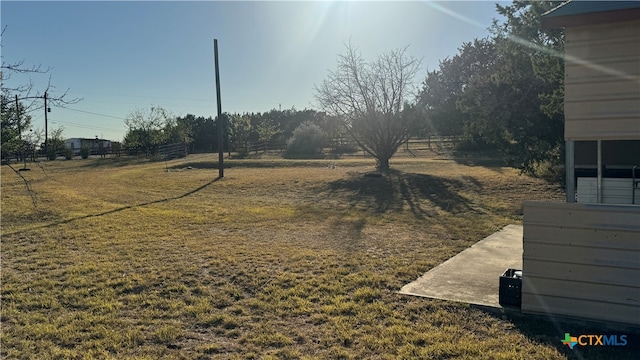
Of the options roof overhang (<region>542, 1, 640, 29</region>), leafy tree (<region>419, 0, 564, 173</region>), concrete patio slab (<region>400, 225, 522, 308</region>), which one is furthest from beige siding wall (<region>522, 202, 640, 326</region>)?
leafy tree (<region>419, 0, 564, 173</region>)

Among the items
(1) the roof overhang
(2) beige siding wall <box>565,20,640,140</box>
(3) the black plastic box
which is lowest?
(3) the black plastic box

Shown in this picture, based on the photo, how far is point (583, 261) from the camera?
324 centimetres

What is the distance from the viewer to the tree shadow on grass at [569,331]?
2770 millimetres

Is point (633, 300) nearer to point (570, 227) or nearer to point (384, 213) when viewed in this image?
point (570, 227)

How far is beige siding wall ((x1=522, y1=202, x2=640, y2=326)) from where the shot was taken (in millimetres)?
3086

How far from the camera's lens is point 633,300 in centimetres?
309

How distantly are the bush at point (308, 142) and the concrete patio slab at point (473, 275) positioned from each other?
26036 mm

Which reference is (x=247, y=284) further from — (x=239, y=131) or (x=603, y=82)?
(x=239, y=131)

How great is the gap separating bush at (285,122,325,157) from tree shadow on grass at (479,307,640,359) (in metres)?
28.5

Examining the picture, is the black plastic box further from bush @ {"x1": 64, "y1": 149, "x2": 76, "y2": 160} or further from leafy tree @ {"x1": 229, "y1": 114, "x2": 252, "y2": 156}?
bush @ {"x1": 64, "y1": 149, "x2": 76, "y2": 160}

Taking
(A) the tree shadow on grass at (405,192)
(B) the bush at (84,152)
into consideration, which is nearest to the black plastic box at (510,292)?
(A) the tree shadow on grass at (405,192)

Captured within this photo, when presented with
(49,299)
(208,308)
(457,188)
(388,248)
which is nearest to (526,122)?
(457,188)

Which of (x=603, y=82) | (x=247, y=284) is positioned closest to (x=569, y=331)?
(x=603, y=82)

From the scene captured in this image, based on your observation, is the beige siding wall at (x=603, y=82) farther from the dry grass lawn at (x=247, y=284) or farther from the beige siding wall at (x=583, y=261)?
the dry grass lawn at (x=247, y=284)
